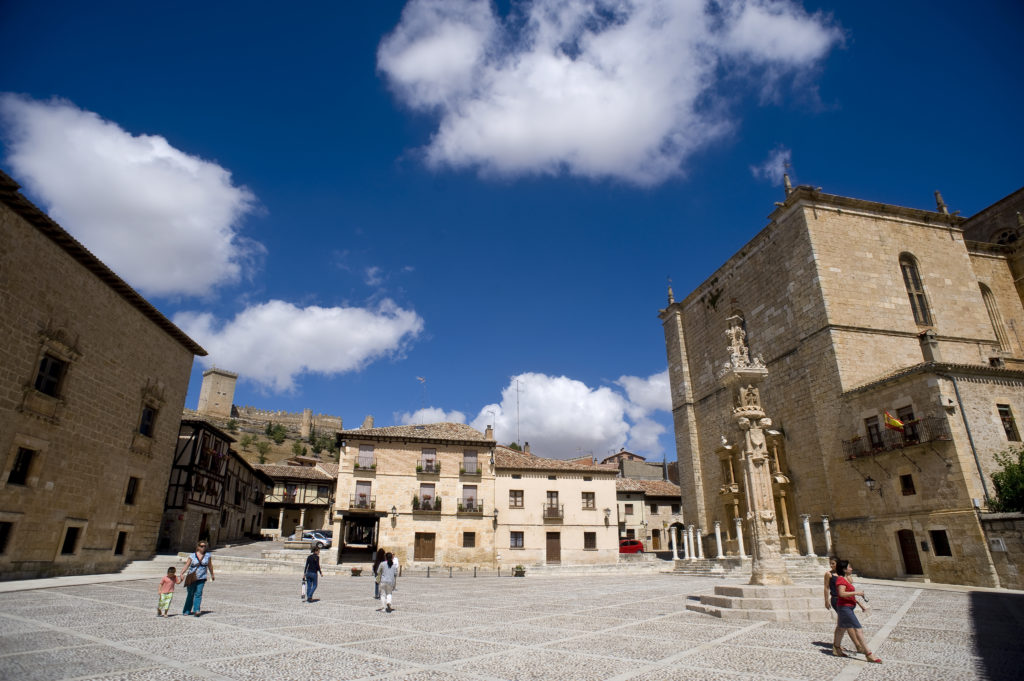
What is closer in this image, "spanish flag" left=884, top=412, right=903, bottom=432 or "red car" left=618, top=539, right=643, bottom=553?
"spanish flag" left=884, top=412, right=903, bottom=432

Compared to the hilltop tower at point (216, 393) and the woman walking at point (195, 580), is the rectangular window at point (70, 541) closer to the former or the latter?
the woman walking at point (195, 580)

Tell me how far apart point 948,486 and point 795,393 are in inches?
262

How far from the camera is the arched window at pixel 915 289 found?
2305 centimetres

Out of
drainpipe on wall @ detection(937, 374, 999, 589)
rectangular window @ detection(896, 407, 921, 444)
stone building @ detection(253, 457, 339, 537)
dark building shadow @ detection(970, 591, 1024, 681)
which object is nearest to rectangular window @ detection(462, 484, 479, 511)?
stone building @ detection(253, 457, 339, 537)

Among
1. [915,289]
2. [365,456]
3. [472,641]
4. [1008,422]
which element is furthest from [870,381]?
[365,456]

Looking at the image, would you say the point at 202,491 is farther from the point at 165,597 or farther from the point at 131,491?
the point at 165,597

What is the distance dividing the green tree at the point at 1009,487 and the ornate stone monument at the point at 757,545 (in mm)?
10066

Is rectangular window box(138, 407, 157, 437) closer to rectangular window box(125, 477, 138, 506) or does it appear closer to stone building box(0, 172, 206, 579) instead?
stone building box(0, 172, 206, 579)

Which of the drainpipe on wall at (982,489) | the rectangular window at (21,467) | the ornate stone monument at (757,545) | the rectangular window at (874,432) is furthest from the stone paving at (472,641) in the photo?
the rectangular window at (874,432)

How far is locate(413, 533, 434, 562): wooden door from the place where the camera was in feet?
92.6

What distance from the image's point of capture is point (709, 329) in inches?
1170

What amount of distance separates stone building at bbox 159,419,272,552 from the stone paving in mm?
13207

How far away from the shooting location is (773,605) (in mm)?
9438

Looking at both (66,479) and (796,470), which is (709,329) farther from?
(66,479)
